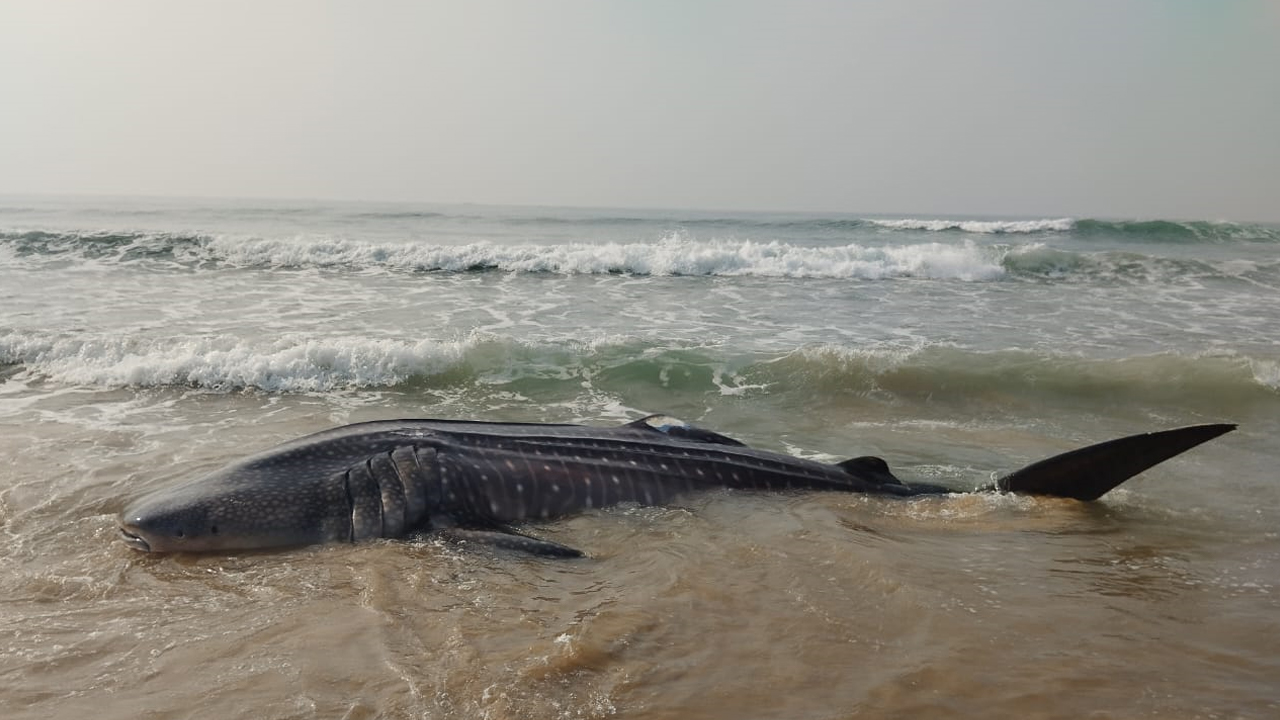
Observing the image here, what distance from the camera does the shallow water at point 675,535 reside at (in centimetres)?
321

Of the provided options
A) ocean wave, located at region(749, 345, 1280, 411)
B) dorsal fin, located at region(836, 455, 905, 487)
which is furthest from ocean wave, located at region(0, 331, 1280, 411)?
dorsal fin, located at region(836, 455, 905, 487)

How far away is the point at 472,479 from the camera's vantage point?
5285 mm

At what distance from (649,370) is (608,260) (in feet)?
50.6

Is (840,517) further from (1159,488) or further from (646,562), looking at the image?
(1159,488)

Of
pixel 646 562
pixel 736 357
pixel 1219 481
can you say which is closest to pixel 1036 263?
pixel 736 357

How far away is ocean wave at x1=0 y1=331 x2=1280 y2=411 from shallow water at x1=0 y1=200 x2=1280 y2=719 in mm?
56

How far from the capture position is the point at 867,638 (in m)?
3.59

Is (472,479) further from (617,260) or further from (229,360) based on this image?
(617,260)

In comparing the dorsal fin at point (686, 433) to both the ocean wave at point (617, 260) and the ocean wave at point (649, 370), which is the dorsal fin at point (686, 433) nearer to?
the ocean wave at point (649, 370)

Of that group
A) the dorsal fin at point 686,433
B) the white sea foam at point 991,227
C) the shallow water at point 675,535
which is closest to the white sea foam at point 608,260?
the shallow water at point 675,535

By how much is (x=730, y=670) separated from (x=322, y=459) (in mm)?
3102

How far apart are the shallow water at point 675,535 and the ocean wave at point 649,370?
6 centimetres

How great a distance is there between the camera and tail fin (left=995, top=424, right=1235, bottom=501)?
16.5ft

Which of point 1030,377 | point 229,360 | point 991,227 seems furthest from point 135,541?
point 991,227
